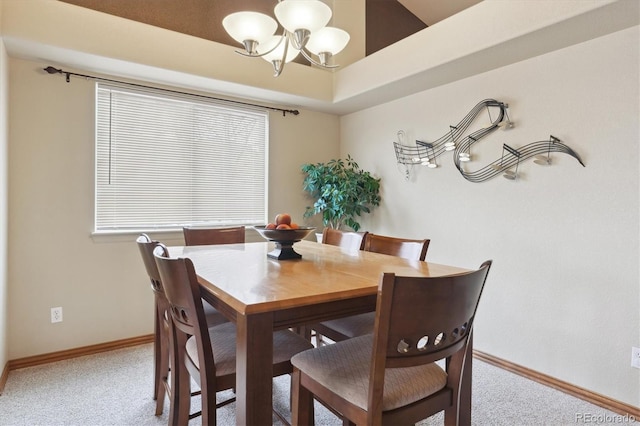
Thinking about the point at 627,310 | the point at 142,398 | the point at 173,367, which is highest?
the point at 627,310

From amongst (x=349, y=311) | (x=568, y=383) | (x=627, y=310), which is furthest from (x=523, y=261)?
(x=349, y=311)

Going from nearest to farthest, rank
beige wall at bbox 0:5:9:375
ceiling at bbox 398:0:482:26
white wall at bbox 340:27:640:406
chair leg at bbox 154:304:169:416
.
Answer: chair leg at bbox 154:304:169:416 < white wall at bbox 340:27:640:406 < beige wall at bbox 0:5:9:375 < ceiling at bbox 398:0:482:26

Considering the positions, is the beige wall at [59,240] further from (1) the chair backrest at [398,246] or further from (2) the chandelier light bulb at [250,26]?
(1) the chair backrest at [398,246]

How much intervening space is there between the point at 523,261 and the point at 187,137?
9.60 feet

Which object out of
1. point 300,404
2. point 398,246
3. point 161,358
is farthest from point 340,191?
point 300,404

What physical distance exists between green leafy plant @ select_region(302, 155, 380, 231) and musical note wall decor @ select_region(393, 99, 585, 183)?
1.56 ft

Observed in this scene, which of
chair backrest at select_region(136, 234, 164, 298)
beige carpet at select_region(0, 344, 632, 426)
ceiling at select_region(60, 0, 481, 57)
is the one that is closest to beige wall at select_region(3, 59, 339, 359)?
beige carpet at select_region(0, 344, 632, 426)

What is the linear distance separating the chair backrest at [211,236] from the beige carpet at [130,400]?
0.94 meters

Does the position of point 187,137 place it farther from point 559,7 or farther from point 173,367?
point 559,7

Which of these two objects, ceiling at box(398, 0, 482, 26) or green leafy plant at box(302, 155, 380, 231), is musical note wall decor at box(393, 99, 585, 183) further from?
ceiling at box(398, 0, 482, 26)

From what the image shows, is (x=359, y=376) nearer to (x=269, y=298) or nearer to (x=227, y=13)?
(x=269, y=298)

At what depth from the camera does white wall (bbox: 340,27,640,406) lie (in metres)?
2.11

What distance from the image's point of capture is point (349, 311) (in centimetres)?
130

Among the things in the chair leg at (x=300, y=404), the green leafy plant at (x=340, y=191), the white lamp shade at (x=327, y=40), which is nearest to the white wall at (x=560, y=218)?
the green leafy plant at (x=340, y=191)
